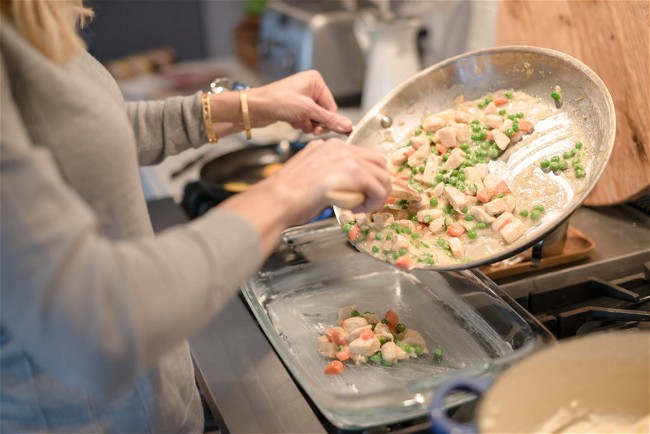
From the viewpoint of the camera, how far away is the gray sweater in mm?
A: 582

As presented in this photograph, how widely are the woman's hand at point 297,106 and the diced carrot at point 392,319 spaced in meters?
0.32

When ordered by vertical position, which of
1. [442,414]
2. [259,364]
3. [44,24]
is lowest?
[259,364]

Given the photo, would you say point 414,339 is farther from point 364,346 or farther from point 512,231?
point 512,231

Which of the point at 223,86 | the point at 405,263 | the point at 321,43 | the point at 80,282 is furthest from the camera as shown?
the point at 321,43

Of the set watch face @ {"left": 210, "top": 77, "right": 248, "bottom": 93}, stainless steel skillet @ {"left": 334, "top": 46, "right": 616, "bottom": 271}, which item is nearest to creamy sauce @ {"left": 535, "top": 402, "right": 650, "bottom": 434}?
stainless steel skillet @ {"left": 334, "top": 46, "right": 616, "bottom": 271}

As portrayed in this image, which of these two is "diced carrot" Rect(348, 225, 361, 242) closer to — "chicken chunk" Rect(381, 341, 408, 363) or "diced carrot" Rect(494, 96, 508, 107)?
"chicken chunk" Rect(381, 341, 408, 363)

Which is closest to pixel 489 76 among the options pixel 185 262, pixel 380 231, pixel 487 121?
pixel 487 121

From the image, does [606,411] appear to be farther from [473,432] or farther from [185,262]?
[185,262]

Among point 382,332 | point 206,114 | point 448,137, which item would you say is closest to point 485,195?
point 448,137

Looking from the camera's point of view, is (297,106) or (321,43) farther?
(321,43)

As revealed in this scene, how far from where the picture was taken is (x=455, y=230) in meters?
0.99

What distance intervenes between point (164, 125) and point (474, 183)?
497 millimetres

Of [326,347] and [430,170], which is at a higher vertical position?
[430,170]

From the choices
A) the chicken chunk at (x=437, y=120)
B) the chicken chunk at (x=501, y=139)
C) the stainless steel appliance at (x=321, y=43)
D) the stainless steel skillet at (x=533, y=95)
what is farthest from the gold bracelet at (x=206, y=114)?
the stainless steel appliance at (x=321, y=43)
